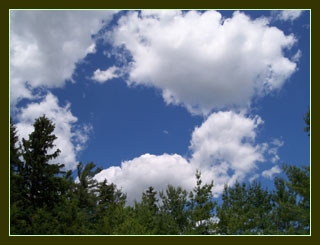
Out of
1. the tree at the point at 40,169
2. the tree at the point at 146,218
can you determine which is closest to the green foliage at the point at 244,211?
the tree at the point at 146,218

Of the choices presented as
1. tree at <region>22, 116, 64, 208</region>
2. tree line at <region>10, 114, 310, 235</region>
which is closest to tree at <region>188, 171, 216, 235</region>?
tree line at <region>10, 114, 310, 235</region>

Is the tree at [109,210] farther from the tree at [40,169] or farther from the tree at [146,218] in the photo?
the tree at [40,169]

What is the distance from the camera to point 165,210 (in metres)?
30.3

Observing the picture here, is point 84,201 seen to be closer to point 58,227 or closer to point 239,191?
point 58,227

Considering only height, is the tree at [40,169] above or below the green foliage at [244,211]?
above

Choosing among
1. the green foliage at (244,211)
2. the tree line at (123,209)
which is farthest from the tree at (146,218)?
the green foliage at (244,211)

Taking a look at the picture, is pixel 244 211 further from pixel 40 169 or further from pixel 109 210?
pixel 40 169

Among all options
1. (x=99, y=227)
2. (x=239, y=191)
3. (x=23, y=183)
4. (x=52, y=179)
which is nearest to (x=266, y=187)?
(x=239, y=191)

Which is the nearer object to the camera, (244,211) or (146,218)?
(146,218)

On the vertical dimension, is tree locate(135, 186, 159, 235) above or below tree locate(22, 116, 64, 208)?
below

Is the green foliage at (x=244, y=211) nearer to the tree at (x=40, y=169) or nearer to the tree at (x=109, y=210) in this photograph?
the tree at (x=109, y=210)

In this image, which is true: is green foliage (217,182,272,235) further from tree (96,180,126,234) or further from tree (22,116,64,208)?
tree (22,116,64,208)

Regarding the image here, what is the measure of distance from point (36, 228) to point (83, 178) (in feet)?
46.8

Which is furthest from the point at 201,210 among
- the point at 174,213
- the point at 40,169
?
the point at 40,169
